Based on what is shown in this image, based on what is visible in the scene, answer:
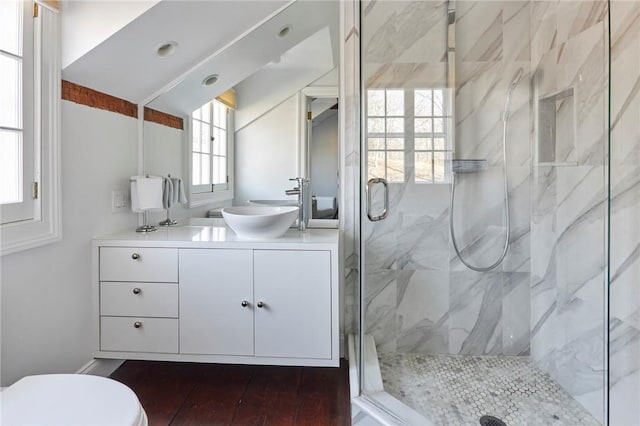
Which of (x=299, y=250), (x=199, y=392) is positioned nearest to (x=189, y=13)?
(x=299, y=250)

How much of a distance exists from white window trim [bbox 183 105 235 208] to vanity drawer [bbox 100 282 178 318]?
24.9 inches

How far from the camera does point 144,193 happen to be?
7.29 ft

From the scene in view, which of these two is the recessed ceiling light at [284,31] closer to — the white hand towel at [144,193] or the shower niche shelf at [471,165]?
the white hand towel at [144,193]

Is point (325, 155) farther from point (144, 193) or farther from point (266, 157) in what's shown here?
point (144, 193)

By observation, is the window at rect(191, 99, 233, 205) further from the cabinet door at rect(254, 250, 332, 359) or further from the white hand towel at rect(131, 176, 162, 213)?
the cabinet door at rect(254, 250, 332, 359)

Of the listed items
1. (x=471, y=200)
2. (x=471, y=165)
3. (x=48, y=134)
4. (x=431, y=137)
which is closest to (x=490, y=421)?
(x=471, y=200)

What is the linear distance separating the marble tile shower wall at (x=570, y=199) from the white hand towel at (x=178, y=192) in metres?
2.03

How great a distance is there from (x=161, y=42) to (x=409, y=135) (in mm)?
1387

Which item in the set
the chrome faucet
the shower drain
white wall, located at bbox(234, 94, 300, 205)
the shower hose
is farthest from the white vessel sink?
the shower drain

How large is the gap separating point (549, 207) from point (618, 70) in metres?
0.72

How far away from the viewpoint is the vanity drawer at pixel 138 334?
77.3 inches

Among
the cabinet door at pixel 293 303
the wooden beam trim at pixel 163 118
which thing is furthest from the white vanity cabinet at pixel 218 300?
the wooden beam trim at pixel 163 118

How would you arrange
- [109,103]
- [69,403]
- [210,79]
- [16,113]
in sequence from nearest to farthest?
1. [69,403]
2. [16,113]
3. [109,103]
4. [210,79]

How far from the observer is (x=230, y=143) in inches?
94.4
